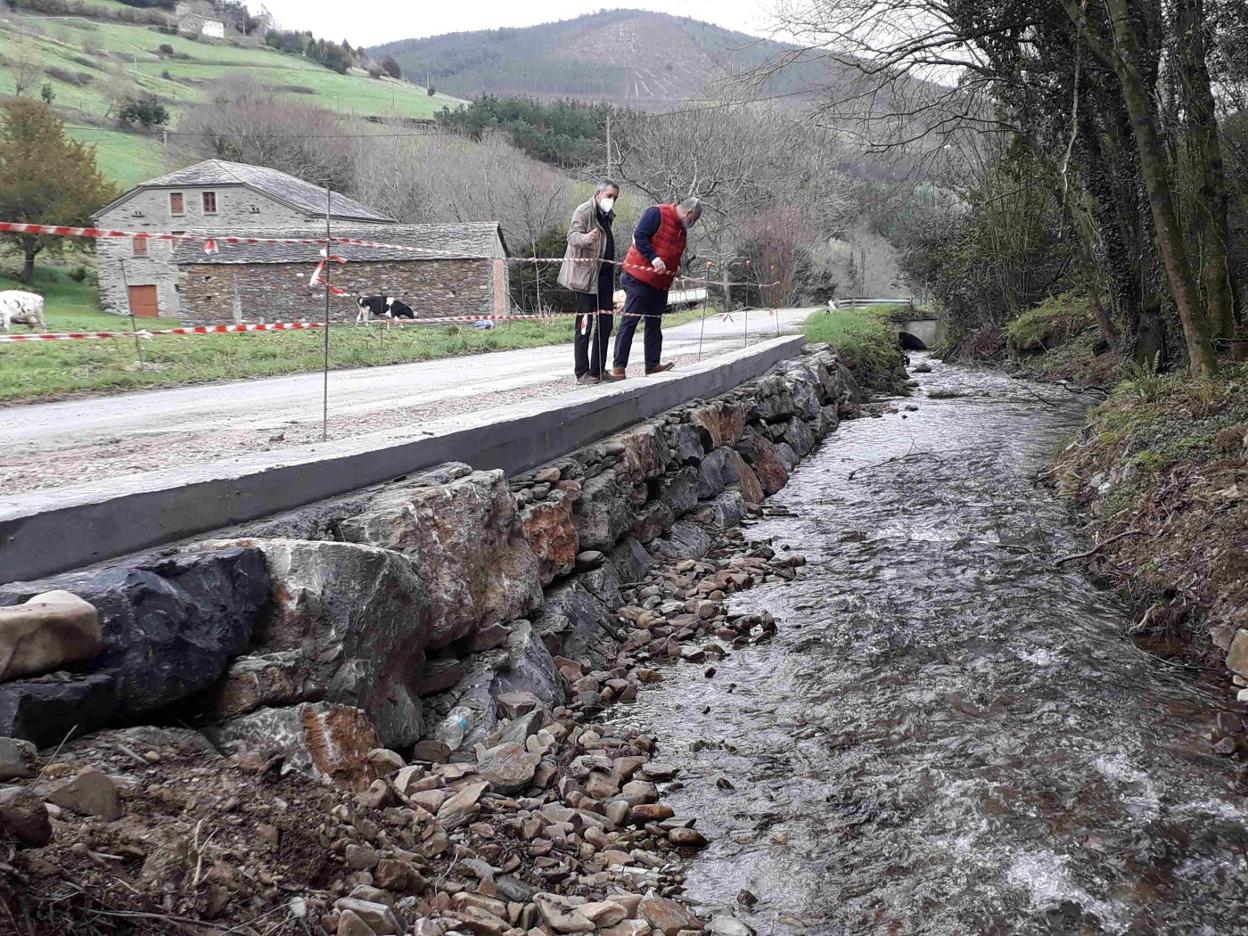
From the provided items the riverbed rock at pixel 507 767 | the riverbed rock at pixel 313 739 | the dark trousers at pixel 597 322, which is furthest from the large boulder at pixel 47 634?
the dark trousers at pixel 597 322

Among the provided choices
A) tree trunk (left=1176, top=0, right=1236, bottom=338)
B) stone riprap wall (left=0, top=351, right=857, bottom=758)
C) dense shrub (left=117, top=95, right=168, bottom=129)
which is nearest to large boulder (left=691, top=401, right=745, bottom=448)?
A: stone riprap wall (left=0, top=351, right=857, bottom=758)

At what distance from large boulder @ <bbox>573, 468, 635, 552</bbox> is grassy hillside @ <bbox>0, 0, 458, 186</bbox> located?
217 ft

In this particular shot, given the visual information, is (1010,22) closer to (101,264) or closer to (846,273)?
(101,264)

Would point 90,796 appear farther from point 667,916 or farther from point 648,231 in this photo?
point 648,231

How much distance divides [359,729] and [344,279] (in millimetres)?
35865

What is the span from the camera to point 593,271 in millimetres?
9750

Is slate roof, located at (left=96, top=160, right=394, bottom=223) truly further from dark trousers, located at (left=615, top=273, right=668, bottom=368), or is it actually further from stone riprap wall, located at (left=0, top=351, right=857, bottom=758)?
stone riprap wall, located at (left=0, top=351, right=857, bottom=758)

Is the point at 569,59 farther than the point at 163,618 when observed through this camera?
Yes

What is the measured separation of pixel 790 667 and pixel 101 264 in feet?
140

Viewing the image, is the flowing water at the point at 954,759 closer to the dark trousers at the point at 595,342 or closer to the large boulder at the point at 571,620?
the large boulder at the point at 571,620

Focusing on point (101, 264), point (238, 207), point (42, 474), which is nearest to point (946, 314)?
point (42, 474)

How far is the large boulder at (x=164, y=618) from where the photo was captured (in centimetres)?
340

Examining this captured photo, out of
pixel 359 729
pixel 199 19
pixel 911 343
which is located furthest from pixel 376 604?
pixel 199 19

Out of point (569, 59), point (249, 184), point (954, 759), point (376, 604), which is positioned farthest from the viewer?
point (569, 59)
